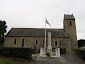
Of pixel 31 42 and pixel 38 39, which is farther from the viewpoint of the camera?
pixel 38 39

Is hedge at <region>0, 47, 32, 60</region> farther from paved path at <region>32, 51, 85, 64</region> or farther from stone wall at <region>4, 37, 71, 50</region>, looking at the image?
stone wall at <region>4, 37, 71, 50</region>

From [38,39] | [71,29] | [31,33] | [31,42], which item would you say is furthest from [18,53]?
[71,29]

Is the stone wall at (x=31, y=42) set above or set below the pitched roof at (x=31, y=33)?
below

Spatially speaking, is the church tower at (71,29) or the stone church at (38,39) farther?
the church tower at (71,29)

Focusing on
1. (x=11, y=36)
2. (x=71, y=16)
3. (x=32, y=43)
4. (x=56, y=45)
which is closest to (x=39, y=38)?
(x=32, y=43)

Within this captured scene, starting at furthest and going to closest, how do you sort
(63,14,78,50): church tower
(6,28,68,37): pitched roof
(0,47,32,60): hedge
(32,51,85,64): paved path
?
(63,14,78,50): church tower, (6,28,68,37): pitched roof, (0,47,32,60): hedge, (32,51,85,64): paved path

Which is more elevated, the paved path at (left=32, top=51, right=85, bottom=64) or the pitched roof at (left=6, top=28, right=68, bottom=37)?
the pitched roof at (left=6, top=28, right=68, bottom=37)

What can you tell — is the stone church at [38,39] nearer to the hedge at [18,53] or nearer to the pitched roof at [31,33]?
the pitched roof at [31,33]

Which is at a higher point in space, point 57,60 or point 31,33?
point 31,33

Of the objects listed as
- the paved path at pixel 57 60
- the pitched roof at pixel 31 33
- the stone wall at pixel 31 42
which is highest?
the pitched roof at pixel 31 33

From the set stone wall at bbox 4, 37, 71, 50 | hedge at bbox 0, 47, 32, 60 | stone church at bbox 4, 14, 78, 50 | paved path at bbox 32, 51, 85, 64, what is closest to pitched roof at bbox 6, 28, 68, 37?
stone church at bbox 4, 14, 78, 50

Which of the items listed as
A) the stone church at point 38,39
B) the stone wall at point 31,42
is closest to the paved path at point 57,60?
the stone church at point 38,39

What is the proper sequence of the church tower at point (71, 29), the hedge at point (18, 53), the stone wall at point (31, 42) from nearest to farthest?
the hedge at point (18, 53) < the stone wall at point (31, 42) < the church tower at point (71, 29)

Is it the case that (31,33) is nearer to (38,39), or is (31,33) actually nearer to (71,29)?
(38,39)
